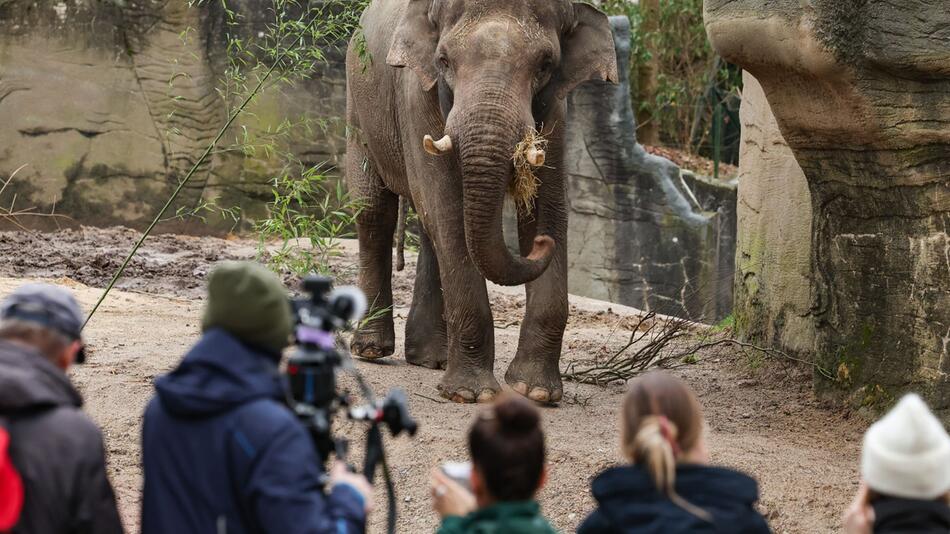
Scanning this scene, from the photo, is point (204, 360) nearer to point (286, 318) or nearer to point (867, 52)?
point (286, 318)

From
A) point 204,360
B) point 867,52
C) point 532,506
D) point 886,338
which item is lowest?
point 886,338

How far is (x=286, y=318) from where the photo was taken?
9.86 ft

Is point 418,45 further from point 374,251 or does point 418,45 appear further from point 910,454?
point 910,454

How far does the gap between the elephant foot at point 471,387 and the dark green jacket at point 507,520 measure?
418 centimetres

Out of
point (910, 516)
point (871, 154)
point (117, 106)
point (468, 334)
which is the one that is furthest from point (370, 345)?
point (117, 106)

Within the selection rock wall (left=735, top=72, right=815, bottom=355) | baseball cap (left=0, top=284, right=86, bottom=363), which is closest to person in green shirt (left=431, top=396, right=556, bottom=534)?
baseball cap (left=0, top=284, right=86, bottom=363)

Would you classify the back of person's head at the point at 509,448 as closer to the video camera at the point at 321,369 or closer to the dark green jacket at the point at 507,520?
the dark green jacket at the point at 507,520

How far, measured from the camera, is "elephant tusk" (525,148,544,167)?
21.2ft

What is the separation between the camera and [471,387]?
284 inches

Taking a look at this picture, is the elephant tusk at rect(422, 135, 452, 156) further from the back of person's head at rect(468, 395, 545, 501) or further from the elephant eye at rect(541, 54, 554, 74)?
the back of person's head at rect(468, 395, 545, 501)

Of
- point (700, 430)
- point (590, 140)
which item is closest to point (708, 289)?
point (590, 140)

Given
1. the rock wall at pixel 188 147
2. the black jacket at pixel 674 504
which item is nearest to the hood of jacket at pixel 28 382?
the black jacket at pixel 674 504

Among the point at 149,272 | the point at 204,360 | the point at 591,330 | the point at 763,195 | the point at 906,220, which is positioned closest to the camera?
the point at 204,360

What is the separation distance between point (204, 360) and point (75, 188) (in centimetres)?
1266
